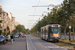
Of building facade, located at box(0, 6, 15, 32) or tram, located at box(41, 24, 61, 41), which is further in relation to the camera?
building facade, located at box(0, 6, 15, 32)

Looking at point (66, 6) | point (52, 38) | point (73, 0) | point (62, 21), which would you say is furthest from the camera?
point (62, 21)

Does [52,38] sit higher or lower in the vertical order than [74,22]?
lower

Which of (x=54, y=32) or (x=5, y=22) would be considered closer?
(x=54, y=32)

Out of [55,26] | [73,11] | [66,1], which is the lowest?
[55,26]

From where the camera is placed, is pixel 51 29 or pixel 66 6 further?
pixel 66 6

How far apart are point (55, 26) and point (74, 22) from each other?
4.31 meters

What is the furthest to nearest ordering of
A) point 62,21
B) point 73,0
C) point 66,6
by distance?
point 62,21 < point 66,6 < point 73,0

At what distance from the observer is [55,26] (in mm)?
35125

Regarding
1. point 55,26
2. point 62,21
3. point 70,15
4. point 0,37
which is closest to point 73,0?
point 70,15

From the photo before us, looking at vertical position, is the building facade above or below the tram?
above

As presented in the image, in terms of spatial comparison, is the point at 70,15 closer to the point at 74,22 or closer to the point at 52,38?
the point at 74,22

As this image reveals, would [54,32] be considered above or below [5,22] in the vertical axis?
below

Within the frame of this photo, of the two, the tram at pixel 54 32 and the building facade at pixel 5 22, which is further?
the building facade at pixel 5 22

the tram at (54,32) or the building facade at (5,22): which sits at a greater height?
the building facade at (5,22)
